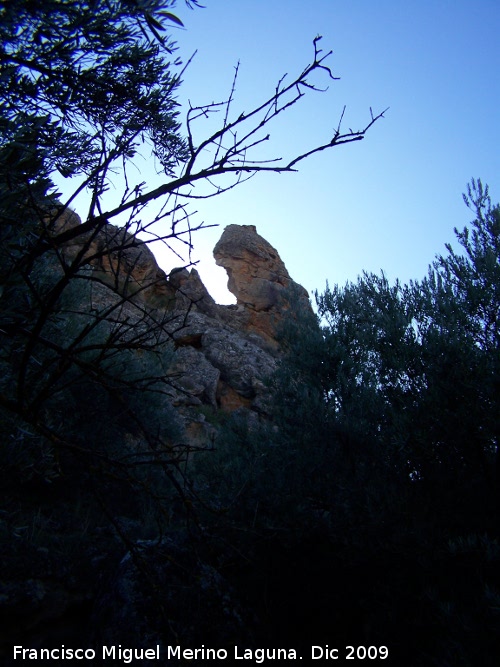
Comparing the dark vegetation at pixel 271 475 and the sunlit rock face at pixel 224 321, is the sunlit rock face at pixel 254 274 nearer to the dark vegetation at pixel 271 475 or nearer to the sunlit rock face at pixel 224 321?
the sunlit rock face at pixel 224 321

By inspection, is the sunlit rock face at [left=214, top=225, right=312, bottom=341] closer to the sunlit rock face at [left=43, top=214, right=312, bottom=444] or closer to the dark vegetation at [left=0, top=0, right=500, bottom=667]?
the sunlit rock face at [left=43, top=214, right=312, bottom=444]

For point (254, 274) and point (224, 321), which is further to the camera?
point (254, 274)

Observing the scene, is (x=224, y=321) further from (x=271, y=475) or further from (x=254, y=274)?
(x=271, y=475)

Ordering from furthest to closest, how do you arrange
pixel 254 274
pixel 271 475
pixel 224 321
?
pixel 254 274 < pixel 224 321 < pixel 271 475

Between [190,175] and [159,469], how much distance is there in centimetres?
736

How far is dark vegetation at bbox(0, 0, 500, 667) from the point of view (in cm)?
284

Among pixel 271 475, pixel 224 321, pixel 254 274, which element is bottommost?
pixel 271 475

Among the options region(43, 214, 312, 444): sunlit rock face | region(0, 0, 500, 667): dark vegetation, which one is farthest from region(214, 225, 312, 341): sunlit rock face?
region(0, 0, 500, 667): dark vegetation

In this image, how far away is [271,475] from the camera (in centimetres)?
644

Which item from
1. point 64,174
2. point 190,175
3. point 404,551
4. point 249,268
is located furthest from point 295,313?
point 249,268

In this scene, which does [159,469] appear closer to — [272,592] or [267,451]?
[267,451]

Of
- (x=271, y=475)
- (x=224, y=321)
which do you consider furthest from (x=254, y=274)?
(x=271, y=475)

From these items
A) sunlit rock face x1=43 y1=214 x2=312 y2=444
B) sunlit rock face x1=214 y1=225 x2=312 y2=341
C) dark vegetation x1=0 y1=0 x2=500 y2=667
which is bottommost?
dark vegetation x1=0 y1=0 x2=500 y2=667

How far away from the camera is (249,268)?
2953cm
